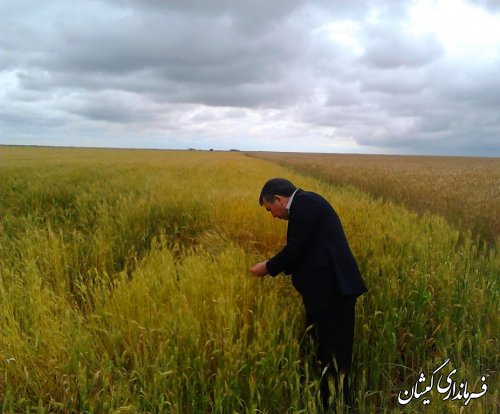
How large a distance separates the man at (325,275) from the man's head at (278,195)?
7 cm

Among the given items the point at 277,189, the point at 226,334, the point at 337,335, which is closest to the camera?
the point at 226,334

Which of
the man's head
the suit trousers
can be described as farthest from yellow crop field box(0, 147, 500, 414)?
the man's head

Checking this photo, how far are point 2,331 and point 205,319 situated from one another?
1.35m

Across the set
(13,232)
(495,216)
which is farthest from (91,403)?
(495,216)

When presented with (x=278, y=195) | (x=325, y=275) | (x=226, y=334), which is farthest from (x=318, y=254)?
(x=226, y=334)

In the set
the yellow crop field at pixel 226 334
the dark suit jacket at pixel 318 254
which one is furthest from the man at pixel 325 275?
the yellow crop field at pixel 226 334

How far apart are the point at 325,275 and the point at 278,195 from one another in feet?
2.26

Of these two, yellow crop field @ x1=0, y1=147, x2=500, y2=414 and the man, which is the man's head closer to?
the man

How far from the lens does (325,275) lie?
2.74 m

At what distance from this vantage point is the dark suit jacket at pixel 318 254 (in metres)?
2.71

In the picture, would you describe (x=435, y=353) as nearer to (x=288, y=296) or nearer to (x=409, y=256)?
(x=409, y=256)

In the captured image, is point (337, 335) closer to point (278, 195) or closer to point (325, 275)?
point (325, 275)

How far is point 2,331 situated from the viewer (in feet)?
8.23

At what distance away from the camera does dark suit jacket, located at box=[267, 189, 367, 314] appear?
8.89ft
